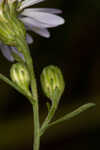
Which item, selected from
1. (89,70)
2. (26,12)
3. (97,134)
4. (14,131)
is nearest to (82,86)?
(89,70)

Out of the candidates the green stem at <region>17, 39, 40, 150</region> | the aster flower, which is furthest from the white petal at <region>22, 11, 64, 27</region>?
the green stem at <region>17, 39, 40, 150</region>

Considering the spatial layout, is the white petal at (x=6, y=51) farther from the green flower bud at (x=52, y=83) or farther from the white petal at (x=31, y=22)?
the green flower bud at (x=52, y=83)

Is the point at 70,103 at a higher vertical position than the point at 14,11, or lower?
lower

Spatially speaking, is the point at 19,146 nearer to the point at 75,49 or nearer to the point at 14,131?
the point at 14,131

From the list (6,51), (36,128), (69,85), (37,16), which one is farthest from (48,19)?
(69,85)

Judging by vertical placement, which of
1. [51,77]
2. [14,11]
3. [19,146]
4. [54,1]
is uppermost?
[14,11]

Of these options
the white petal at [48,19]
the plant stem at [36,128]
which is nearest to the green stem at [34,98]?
the plant stem at [36,128]

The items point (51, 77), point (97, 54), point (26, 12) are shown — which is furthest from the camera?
point (97, 54)
